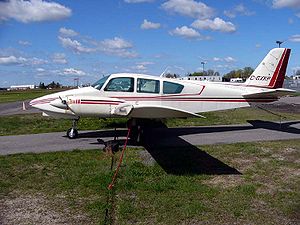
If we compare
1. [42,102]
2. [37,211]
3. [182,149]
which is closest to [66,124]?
[42,102]

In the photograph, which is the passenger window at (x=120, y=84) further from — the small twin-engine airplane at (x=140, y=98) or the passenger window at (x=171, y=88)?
the passenger window at (x=171, y=88)

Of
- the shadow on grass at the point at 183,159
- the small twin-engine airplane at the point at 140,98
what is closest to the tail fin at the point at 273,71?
the small twin-engine airplane at the point at 140,98

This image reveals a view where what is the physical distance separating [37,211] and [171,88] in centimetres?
693

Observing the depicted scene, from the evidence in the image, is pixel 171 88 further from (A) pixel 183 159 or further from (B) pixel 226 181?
(B) pixel 226 181

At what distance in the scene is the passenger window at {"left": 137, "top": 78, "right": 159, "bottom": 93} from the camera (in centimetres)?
1102

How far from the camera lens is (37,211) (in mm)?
5352

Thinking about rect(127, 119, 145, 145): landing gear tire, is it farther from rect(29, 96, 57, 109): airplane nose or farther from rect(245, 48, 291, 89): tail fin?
rect(245, 48, 291, 89): tail fin

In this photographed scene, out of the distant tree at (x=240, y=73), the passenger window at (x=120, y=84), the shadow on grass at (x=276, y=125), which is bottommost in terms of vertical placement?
the shadow on grass at (x=276, y=125)

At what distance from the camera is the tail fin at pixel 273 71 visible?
533 inches

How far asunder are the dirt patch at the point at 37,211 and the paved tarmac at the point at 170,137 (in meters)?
3.79

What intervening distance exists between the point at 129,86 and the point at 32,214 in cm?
630

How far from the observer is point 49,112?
436 inches

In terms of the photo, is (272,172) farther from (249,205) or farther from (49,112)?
(49,112)

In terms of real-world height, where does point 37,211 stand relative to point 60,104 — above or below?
below
